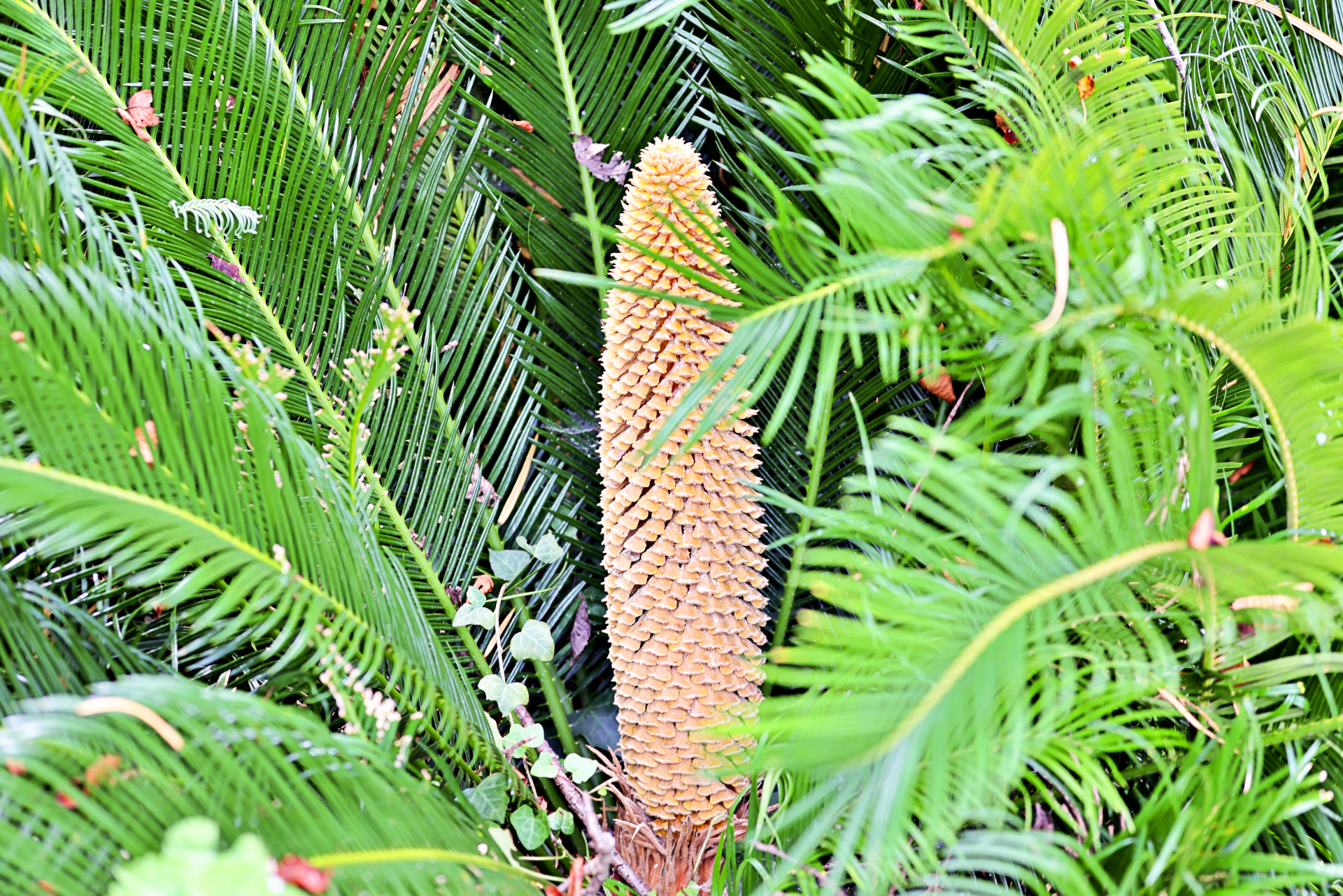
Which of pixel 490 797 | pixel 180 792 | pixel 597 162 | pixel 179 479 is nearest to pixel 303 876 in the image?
pixel 180 792

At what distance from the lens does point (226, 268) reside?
0.77 meters

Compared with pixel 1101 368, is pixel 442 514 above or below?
below

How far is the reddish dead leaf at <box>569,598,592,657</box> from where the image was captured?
2.96 feet

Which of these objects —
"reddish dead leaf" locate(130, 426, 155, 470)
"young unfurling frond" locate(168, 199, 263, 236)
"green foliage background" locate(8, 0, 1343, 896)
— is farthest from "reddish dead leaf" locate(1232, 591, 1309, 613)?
"young unfurling frond" locate(168, 199, 263, 236)

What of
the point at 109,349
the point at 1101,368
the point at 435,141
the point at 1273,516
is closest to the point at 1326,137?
the point at 1273,516

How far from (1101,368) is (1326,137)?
0.44 metres

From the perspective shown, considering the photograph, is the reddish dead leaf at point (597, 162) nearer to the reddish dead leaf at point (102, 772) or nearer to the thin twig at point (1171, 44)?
the thin twig at point (1171, 44)

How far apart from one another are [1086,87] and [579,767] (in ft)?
2.18

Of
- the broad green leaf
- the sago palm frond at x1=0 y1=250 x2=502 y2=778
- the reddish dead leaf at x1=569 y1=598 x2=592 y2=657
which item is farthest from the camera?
the reddish dead leaf at x1=569 y1=598 x2=592 y2=657

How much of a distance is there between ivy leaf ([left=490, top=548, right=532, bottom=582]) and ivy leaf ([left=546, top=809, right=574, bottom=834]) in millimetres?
208

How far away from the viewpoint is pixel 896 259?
1.24ft

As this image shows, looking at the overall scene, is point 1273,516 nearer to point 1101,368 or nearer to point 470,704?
point 1101,368

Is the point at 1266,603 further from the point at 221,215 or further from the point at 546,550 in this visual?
the point at 221,215

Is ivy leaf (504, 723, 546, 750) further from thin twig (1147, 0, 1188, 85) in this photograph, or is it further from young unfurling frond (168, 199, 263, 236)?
thin twig (1147, 0, 1188, 85)
